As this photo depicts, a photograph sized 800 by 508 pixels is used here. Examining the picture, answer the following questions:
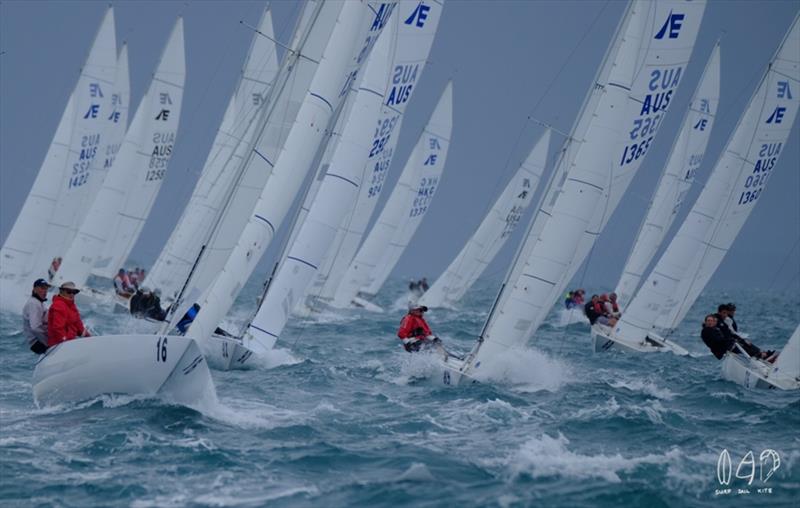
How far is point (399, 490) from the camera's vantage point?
→ 24.6 ft

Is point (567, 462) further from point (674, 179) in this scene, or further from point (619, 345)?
point (674, 179)

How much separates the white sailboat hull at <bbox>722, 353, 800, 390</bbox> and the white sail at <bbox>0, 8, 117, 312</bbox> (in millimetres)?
12066

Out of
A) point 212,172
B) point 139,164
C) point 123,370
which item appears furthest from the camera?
point 139,164

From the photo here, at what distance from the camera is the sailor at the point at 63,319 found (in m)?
10.1

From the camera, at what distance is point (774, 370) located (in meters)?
14.3

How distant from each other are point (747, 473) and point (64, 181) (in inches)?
592

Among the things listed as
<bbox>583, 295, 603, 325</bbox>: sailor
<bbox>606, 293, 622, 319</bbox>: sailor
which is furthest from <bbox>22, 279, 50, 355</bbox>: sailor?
<bbox>606, 293, 622, 319</bbox>: sailor

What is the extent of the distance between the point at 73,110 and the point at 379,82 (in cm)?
983

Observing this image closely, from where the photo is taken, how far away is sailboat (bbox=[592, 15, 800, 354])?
19.2m

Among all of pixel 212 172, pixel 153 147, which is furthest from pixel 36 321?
pixel 153 147

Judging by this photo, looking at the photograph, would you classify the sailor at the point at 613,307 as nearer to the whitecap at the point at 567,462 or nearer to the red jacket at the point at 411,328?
the red jacket at the point at 411,328

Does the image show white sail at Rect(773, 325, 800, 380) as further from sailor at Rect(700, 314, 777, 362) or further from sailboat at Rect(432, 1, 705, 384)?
sailboat at Rect(432, 1, 705, 384)

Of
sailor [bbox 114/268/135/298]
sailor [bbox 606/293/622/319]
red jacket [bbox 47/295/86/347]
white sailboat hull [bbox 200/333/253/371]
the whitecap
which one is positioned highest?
sailor [bbox 606/293/622/319]

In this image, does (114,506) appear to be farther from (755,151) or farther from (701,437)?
(755,151)
